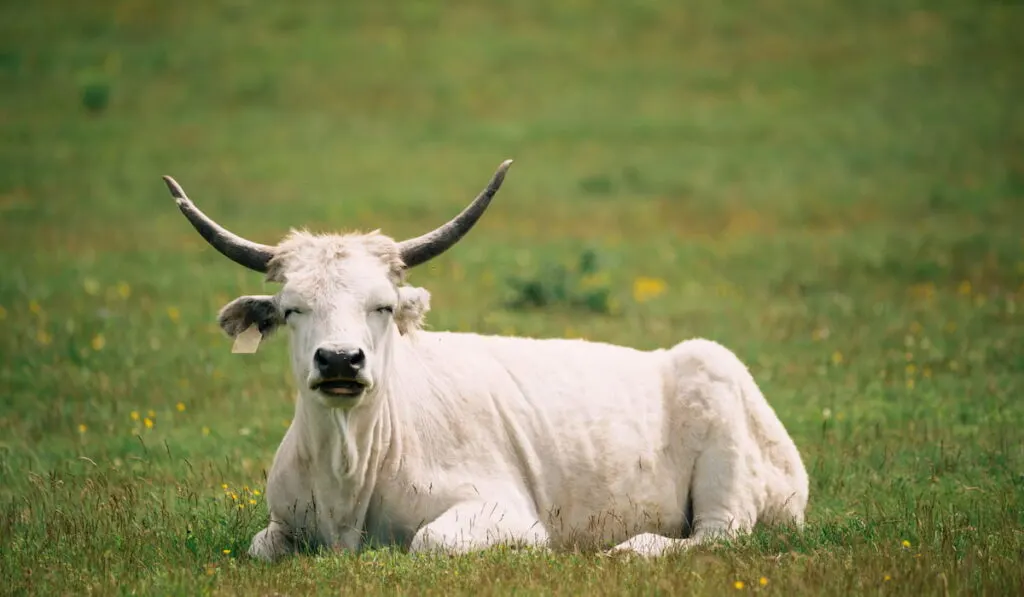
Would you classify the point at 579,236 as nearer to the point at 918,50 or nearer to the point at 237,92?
the point at 237,92

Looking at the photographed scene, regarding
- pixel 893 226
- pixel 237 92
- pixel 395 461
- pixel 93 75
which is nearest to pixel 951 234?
pixel 893 226

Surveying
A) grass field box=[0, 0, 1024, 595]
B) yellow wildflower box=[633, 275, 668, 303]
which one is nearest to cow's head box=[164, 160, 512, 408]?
grass field box=[0, 0, 1024, 595]

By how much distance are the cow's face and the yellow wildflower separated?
1052 centimetres

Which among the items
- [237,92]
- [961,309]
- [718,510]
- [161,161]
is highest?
[237,92]

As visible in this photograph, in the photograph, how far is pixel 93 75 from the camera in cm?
3628

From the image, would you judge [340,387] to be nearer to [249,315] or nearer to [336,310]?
[336,310]

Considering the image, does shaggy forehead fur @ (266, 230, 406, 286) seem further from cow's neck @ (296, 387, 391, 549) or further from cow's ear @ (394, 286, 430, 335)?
cow's neck @ (296, 387, 391, 549)

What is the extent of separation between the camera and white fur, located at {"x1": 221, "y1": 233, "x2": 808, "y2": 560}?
795 centimetres

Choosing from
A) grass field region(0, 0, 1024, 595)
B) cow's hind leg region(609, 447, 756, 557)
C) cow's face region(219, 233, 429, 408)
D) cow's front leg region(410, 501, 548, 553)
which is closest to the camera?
cow's face region(219, 233, 429, 408)

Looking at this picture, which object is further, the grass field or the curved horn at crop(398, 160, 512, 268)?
the curved horn at crop(398, 160, 512, 268)

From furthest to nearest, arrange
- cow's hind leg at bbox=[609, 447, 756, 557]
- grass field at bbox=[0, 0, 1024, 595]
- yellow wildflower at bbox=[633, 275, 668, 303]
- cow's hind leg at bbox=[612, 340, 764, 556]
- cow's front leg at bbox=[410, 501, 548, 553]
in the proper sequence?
yellow wildflower at bbox=[633, 275, 668, 303]
cow's hind leg at bbox=[612, 340, 764, 556]
cow's hind leg at bbox=[609, 447, 756, 557]
grass field at bbox=[0, 0, 1024, 595]
cow's front leg at bbox=[410, 501, 548, 553]

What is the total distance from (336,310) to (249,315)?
2.62ft

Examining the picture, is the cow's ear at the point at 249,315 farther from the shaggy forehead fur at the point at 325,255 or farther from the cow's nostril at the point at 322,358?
the cow's nostril at the point at 322,358

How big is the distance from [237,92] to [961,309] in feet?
76.4
